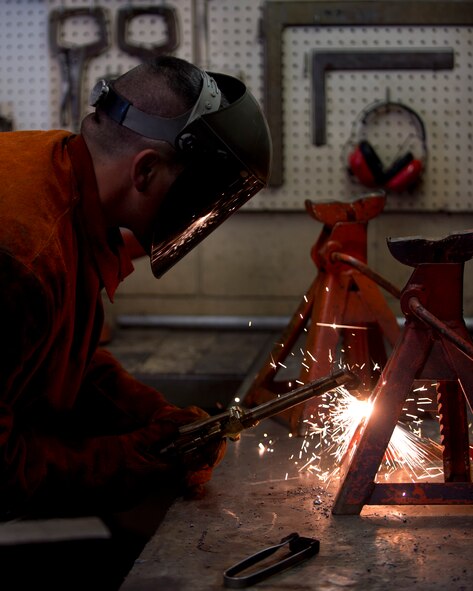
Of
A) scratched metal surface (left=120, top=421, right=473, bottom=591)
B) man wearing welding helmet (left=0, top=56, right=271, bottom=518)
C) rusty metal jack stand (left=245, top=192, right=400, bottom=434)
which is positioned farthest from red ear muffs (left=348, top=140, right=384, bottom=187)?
scratched metal surface (left=120, top=421, right=473, bottom=591)

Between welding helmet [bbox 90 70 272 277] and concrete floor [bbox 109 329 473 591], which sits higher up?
welding helmet [bbox 90 70 272 277]

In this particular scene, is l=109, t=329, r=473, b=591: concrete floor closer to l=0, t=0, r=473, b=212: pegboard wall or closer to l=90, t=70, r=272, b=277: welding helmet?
l=90, t=70, r=272, b=277: welding helmet

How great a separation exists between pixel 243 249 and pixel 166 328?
0.72 metres

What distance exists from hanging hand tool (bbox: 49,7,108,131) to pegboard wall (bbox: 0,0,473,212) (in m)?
0.03

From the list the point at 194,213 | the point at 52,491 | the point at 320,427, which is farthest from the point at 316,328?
the point at 52,491

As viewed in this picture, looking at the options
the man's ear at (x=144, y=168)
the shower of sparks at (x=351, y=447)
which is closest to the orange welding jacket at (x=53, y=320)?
the man's ear at (x=144, y=168)

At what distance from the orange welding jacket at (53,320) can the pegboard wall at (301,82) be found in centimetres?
263

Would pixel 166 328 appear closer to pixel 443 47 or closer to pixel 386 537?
pixel 443 47

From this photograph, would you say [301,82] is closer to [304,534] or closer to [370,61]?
[370,61]

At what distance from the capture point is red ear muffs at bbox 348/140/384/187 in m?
4.63

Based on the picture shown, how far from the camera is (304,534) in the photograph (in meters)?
2.31

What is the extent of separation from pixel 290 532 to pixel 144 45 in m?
3.42

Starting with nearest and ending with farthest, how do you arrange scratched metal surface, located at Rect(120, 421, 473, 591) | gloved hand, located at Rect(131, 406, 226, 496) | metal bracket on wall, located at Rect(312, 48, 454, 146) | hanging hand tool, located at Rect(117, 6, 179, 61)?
scratched metal surface, located at Rect(120, 421, 473, 591)
gloved hand, located at Rect(131, 406, 226, 496)
metal bracket on wall, located at Rect(312, 48, 454, 146)
hanging hand tool, located at Rect(117, 6, 179, 61)

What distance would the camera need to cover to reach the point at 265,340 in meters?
4.96
